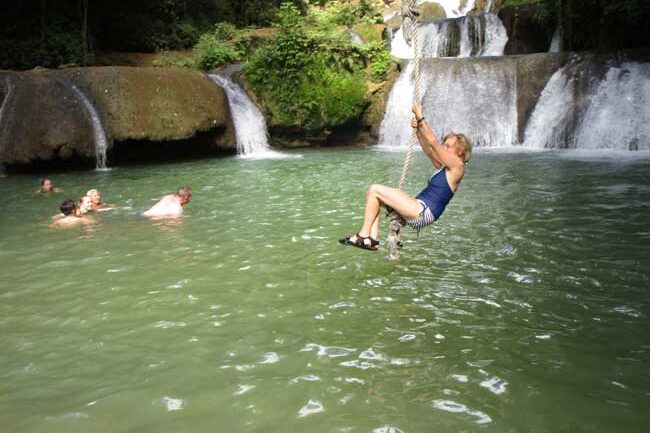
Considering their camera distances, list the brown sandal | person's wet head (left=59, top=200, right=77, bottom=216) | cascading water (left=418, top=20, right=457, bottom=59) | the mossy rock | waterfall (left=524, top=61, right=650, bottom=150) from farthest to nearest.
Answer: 1. the mossy rock
2. cascading water (left=418, top=20, right=457, bottom=59)
3. waterfall (left=524, top=61, right=650, bottom=150)
4. person's wet head (left=59, top=200, right=77, bottom=216)
5. the brown sandal

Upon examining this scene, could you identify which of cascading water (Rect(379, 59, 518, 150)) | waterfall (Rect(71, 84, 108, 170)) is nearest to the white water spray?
cascading water (Rect(379, 59, 518, 150))

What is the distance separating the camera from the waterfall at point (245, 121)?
18984 mm

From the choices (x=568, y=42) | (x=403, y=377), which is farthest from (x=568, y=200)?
(x=568, y=42)

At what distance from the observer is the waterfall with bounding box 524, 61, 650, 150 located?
15.9 m

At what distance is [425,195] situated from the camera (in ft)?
19.6

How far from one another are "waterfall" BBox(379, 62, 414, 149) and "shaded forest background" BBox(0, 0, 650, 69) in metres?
5.44

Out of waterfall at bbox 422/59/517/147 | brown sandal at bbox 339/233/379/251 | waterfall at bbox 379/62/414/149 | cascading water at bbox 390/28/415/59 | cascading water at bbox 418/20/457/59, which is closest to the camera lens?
brown sandal at bbox 339/233/379/251

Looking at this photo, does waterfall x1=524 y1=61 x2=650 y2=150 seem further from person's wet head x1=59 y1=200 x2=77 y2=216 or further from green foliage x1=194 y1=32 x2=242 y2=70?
person's wet head x1=59 y1=200 x2=77 y2=216

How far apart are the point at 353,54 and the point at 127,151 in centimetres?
851

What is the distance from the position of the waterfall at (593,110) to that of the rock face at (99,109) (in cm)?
1000

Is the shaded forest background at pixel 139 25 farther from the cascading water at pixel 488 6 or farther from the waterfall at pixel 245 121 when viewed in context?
the waterfall at pixel 245 121

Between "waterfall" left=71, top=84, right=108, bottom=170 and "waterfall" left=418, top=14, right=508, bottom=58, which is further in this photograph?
"waterfall" left=418, top=14, right=508, bottom=58

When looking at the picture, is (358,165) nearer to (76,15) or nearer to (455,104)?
(455,104)

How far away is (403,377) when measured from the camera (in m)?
3.88
